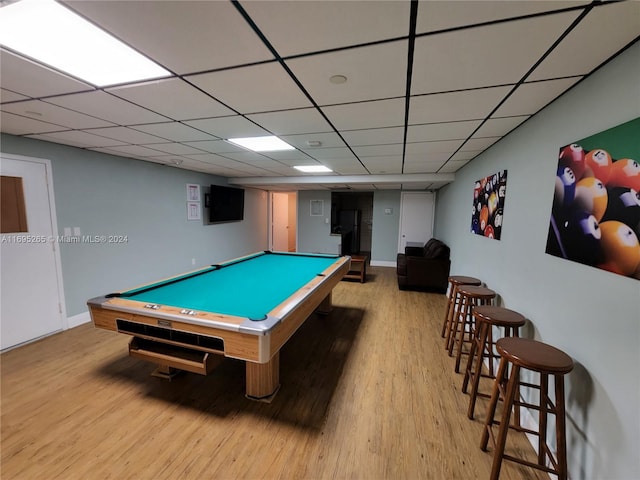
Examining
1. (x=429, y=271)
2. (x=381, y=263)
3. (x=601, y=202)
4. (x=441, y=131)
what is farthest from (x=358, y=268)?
(x=601, y=202)

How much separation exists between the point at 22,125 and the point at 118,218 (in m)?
1.50

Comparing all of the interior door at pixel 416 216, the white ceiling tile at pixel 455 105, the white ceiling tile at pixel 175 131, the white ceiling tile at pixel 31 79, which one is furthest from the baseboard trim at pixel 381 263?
the white ceiling tile at pixel 31 79

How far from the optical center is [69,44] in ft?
3.89

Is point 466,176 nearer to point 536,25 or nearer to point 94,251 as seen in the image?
point 536,25

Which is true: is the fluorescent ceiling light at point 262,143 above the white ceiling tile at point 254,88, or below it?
above

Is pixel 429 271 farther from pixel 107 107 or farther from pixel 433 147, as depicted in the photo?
pixel 107 107

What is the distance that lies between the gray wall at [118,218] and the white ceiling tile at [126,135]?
0.93 metres

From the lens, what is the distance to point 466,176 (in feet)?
12.6

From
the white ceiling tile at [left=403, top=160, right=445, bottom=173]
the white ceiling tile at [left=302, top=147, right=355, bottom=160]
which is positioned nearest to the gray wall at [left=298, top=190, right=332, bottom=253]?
the white ceiling tile at [left=403, top=160, right=445, bottom=173]

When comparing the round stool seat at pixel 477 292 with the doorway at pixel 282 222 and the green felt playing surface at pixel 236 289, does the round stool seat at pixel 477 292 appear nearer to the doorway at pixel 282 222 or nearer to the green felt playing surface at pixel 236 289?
the green felt playing surface at pixel 236 289

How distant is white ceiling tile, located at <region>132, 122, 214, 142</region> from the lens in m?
2.27

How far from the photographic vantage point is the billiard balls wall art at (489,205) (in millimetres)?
2428

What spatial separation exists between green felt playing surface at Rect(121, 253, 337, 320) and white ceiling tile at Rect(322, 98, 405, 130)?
149cm

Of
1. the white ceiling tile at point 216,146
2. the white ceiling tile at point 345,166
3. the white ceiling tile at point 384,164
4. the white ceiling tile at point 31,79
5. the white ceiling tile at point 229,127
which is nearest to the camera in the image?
the white ceiling tile at point 31,79
